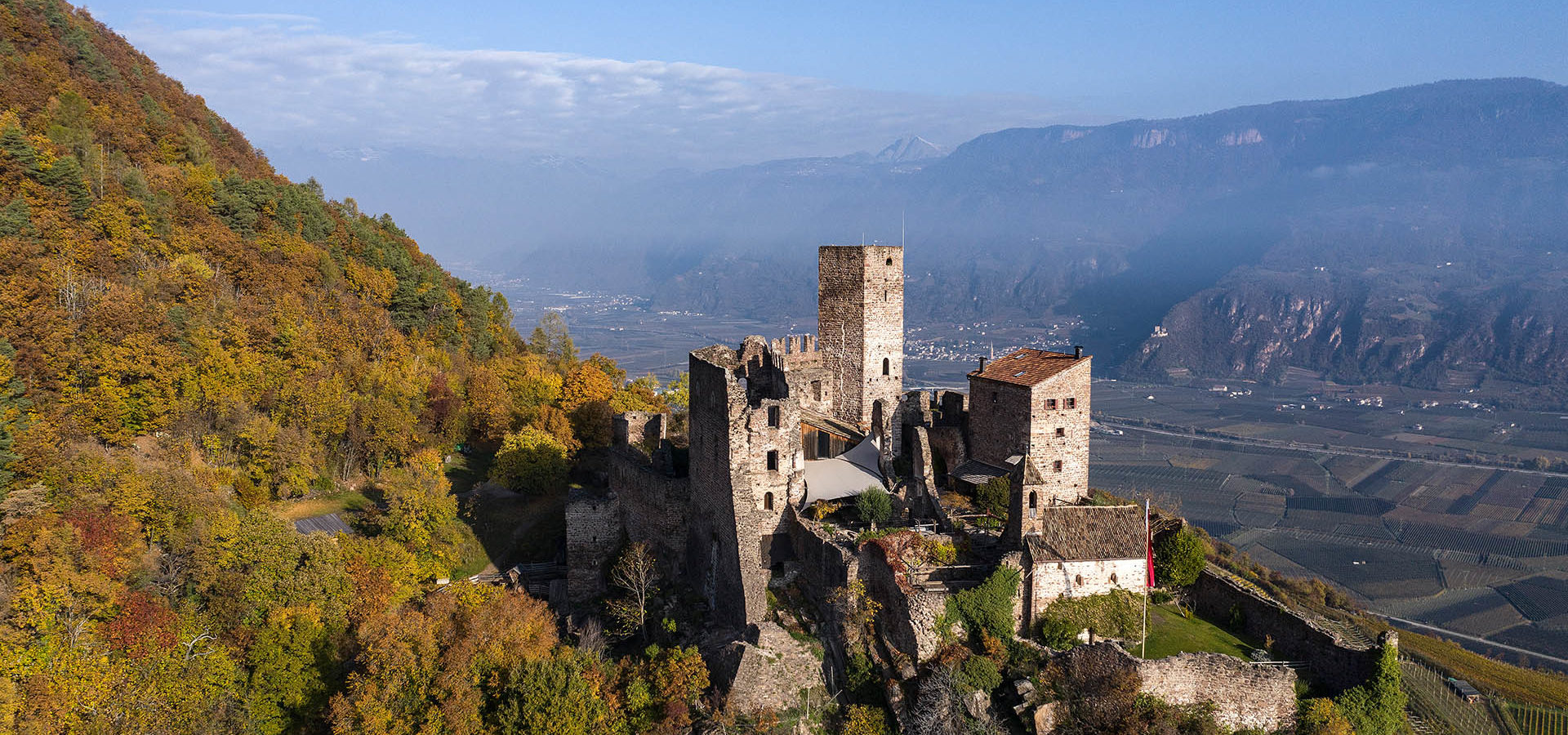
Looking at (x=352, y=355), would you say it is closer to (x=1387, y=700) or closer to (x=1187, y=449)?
(x=1387, y=700)

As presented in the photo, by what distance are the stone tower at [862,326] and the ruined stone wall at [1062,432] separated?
9.07 meters

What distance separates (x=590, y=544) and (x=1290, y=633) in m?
23.8

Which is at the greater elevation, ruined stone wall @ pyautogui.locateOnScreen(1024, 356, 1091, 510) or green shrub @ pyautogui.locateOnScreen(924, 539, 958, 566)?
ruined stone wall @ pyautogui.locateOnScreen(1024, 356, 1091, 510)

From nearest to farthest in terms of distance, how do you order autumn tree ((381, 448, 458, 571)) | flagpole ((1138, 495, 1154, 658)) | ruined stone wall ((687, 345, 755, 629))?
flagpole ((1138, 495, 1154, 658)) < ruined stone wall ((687, 345, 755, 629)) < autumn tree ((381, 448, 458, 571))

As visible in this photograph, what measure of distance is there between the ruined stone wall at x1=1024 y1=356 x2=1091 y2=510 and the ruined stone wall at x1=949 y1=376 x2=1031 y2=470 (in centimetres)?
40

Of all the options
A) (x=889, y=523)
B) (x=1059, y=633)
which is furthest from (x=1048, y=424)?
(x=1059, y=633)

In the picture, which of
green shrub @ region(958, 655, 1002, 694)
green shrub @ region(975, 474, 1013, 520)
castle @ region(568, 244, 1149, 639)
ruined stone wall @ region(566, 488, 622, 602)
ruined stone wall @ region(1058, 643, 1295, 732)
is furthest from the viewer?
ruined stone wall @ region(566, 488, 622, 602)

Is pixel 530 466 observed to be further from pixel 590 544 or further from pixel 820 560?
pixel 820 560

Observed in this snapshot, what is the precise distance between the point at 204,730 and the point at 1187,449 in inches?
4673

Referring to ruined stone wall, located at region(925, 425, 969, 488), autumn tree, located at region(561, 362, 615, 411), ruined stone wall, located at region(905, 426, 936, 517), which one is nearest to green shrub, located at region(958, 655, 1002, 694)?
ruined stone wall, located at region(905, 426, 936, 517)

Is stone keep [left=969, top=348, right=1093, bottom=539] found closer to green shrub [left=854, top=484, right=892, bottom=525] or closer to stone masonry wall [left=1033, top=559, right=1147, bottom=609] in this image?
green shrub [left=854, top=484, right=892, bottom=525]

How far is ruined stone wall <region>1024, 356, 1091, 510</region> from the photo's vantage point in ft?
113

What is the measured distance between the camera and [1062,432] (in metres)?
34.9

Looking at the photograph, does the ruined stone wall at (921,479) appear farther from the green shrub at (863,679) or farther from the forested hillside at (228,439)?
the forested hillside at (228,439)
